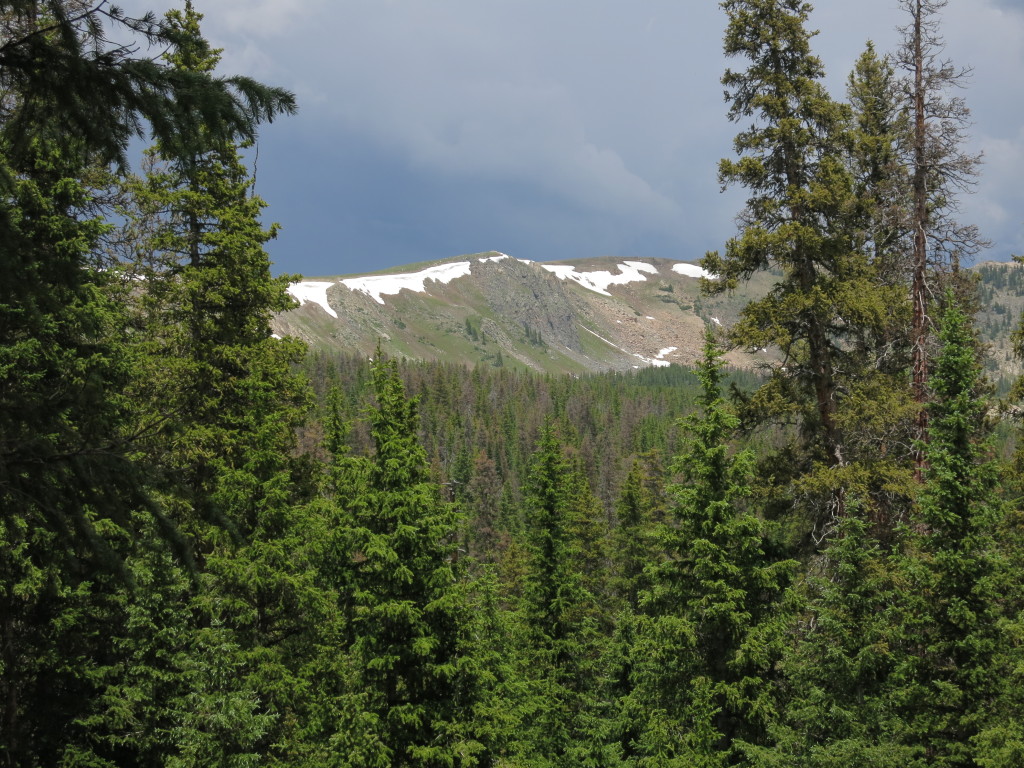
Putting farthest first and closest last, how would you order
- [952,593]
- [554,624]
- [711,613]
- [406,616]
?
[554,624] → [406,616] → [711,613] → [952,593]

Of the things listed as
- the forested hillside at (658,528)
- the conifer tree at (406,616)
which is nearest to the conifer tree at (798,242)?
the forested hillside at (658,528)

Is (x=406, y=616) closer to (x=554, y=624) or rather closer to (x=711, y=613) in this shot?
(x=711, y=613)

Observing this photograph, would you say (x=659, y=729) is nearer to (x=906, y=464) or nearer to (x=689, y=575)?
(x=689, y=575)

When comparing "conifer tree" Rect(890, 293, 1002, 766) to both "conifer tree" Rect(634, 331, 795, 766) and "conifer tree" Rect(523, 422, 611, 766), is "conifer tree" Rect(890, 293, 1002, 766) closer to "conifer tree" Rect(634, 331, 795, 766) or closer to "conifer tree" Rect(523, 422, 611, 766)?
"conifer tree" Rect(634, 331, 795, 766)

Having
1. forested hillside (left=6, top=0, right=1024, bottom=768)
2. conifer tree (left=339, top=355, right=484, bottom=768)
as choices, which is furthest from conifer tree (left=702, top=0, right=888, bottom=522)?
conifer tree (left=339, top=355, right=484, bottom=768)

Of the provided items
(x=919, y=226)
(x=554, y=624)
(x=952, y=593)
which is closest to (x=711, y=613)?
(x=952, y=593)

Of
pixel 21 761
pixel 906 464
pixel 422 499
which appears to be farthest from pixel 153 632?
pixel 906 464

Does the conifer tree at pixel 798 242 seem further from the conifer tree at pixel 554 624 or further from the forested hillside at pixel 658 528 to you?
the conifer tree at pixel 554 624

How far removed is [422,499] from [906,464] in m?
9.62

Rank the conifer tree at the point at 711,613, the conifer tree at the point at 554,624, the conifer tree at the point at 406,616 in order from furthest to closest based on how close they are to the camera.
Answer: the conifer tree at the point at 554,624 < the conifer tree at the point at 406,616 < the conifer tree at the point at 711,613

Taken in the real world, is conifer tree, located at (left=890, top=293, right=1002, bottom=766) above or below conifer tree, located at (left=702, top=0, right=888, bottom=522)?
below

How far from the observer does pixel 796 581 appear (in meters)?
14.1

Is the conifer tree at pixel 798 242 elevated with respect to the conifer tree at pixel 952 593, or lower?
elevated

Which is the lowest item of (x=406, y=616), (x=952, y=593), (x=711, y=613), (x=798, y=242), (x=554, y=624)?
(x=554, y=624)
